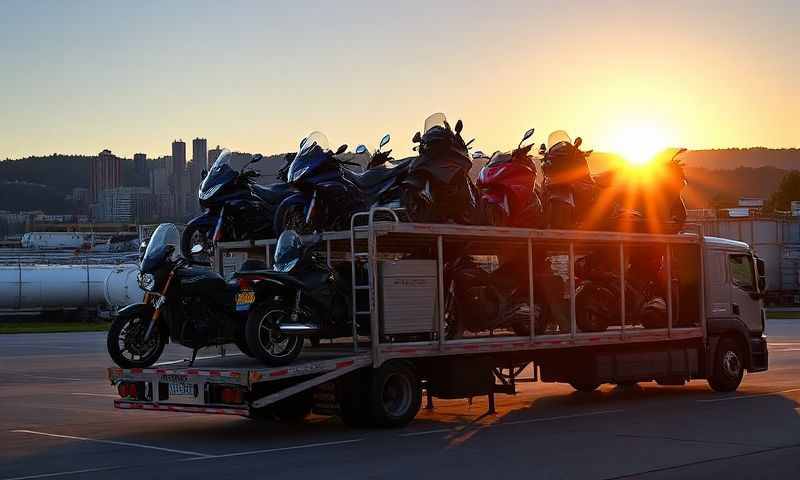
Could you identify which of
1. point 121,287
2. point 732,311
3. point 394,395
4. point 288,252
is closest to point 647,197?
point 732,311

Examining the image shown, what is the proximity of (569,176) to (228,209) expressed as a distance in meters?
5.50

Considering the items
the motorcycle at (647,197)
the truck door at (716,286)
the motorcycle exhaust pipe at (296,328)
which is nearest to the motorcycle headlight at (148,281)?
the motorcycle exhaust pipe at (296,328)

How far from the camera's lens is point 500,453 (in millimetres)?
11969

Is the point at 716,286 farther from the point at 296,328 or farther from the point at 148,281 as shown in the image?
the point at 148,281

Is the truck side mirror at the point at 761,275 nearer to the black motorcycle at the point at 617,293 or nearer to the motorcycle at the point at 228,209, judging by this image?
the black motorcycle at the point at 617,293

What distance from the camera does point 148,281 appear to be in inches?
534

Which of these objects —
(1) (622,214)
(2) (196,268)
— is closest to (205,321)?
(2) (196,268)

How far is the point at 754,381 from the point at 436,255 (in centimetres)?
897

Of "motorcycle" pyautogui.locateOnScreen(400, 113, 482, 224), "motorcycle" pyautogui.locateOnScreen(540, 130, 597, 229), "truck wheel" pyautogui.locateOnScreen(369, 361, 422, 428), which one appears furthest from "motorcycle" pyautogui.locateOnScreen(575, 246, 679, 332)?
"truck wheel" pyautogui.locateOnScreen(369, 361, 422, 428)

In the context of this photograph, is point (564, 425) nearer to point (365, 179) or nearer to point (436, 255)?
point (436, 255)

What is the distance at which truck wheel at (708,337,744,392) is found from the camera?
1892 cm

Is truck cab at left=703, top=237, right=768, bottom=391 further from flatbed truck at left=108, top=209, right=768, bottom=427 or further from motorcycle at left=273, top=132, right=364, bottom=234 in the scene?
motorcycle at left=273, top=132, right=364, bottom=234

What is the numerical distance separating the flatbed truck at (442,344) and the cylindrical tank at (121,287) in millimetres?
43538

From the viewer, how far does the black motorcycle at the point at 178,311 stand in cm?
1355
